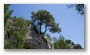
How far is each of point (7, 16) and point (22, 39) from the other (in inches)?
16.5

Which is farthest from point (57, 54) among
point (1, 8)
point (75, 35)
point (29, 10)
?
point (1, 8)

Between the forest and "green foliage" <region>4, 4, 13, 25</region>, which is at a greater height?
"green foliage" <region>4, 4, 13, 25</region>

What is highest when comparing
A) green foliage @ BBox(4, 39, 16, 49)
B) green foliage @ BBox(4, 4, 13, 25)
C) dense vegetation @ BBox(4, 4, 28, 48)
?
green foliage @ BBox(4, 4, 13, 25)

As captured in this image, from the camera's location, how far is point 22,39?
2730 mm

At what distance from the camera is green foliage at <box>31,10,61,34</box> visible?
108 inches

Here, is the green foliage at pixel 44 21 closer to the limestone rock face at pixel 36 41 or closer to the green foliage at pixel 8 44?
the limestone rock face at pixel 36 41

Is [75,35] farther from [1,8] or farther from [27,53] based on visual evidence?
[1,8]

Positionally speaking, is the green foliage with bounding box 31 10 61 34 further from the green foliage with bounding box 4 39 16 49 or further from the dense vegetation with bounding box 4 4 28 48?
the green foliage with bounding box 4 39 16 49

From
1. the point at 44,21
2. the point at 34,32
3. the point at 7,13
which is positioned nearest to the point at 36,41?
the point at 34,32

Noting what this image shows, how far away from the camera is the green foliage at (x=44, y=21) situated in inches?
108

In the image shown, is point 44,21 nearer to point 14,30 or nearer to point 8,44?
point 14,30

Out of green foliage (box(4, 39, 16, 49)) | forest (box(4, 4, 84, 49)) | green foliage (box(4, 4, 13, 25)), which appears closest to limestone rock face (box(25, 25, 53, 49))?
forest (box(4, 4, 84, 49))

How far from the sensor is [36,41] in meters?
2.73

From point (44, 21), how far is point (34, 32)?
0.23 meters
